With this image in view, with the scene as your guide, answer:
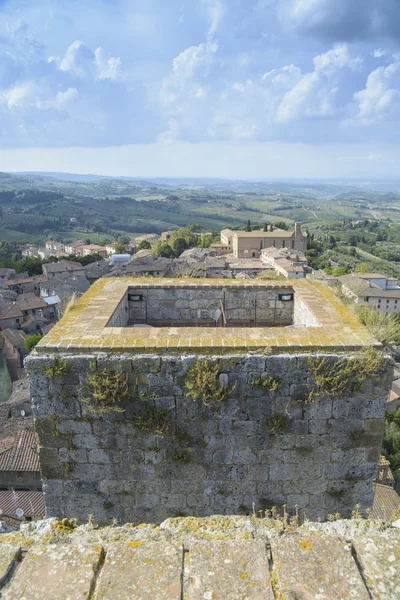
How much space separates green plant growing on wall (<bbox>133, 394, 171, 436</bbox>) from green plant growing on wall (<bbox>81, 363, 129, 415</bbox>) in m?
0.18

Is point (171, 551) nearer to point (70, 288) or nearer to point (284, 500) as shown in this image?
point (284, 500)

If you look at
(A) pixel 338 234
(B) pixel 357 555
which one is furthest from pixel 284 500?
(A) pixel 338 234

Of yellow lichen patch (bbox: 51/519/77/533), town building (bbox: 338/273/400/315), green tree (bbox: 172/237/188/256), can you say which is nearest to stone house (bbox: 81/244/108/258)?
green tree (bbox: 172/237/188/256)

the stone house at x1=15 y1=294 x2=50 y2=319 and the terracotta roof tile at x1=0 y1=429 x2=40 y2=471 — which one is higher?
the terracotta roof tile at x1=0 y1=429 x2=40 y2=471

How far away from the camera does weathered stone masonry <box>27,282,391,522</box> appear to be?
14.2ft

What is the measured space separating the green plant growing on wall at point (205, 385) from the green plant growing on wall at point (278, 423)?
1.80ft

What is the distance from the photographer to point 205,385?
13.8 ft

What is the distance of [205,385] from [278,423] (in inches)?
34.0

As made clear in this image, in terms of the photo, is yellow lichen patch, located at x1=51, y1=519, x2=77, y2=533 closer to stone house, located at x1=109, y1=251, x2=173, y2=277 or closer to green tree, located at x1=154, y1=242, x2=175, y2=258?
stone house, located at x1=109, y1=251, x2=173, y2=277

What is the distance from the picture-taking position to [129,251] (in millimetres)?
95938

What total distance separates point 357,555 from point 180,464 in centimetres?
226

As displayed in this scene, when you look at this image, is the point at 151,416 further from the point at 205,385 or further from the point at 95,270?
the point at 95,270

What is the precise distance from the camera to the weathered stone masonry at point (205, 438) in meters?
4.32

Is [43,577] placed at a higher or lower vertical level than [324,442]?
higher
